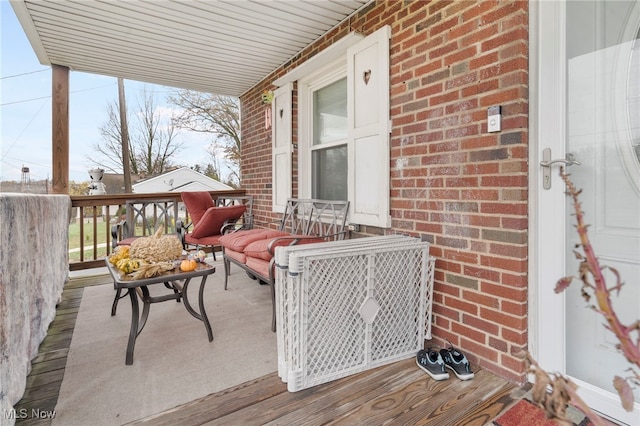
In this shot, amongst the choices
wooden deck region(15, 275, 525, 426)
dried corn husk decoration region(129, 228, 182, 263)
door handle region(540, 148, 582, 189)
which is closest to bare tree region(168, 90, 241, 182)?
dried corn husk decoration region(129, 228, 182, 263)

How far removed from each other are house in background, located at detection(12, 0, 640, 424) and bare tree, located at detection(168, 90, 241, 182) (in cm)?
567

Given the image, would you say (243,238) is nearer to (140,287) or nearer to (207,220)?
(207,220)

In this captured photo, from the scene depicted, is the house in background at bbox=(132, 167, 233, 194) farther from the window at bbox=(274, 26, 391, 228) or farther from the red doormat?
the red doormat

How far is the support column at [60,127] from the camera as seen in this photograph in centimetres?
377

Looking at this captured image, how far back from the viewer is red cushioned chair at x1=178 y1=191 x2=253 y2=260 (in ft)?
12.3

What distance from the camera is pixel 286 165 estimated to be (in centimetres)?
387

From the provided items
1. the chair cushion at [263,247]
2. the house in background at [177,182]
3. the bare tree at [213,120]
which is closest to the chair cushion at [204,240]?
the chair cushion at [263,247]

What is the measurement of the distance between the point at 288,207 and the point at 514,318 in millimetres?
2569

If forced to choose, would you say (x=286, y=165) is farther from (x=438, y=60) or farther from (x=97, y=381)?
(x=97, y=381)

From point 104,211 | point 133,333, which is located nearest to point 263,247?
point 133,333

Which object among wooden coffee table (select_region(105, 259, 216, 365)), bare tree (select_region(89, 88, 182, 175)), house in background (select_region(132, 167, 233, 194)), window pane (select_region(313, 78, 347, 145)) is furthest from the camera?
bare tree (select_region(89, 88, 182, 175))

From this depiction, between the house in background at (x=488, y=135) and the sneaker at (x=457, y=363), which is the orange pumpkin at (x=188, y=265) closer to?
the house in background at (x=488, y=135)

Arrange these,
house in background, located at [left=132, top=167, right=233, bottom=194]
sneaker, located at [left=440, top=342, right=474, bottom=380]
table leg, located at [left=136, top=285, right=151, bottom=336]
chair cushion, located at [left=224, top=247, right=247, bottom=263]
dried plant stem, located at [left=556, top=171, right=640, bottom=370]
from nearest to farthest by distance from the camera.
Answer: dried plant stem, located at [left=556, top=171, right=640, bottom=370]
sneaker, located at [left=440, top=342, right=474, bottom=380]
table leg, located at [left=136, top=285, right=151, bottom=336]
chair cushion, located at [left=224, top=247, right=247, bottom=263]
house in background, located at [left=132, top=167, right=233, bottom=194]

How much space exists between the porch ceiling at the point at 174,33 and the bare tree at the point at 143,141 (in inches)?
196
